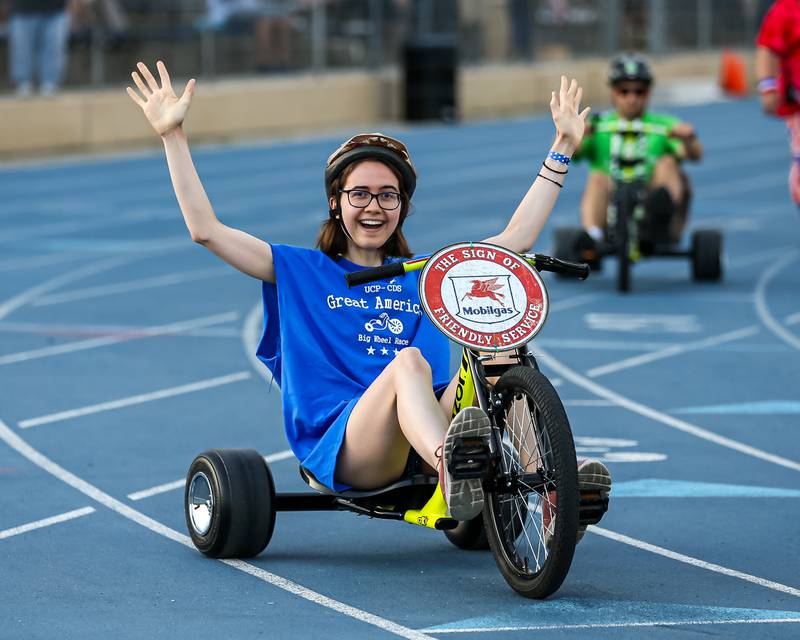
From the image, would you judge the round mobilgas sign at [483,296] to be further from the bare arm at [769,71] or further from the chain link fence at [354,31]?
the chain link fence at [354,31]

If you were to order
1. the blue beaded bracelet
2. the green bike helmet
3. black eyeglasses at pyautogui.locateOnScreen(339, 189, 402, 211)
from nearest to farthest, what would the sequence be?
black eyeglasses at pyautogui.locateOnScreen(339, 189, 402, 211)
the blue beaded bracelet
the green bike helmet

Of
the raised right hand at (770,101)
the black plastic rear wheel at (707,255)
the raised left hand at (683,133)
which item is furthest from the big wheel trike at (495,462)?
the black plastic rear wheel at (707,255)

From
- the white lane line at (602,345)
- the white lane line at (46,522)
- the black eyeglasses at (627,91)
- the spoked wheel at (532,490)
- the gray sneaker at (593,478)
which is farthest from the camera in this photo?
the black eyeglasses at (627,91)

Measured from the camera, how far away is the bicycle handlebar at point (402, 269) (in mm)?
5816

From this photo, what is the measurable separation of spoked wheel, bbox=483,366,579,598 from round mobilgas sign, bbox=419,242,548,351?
0.15 metres

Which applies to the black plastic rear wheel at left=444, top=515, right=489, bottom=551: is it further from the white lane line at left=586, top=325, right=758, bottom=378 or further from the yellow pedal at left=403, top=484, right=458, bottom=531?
the white lane line at left=586, top=325, right=758, bottom=378

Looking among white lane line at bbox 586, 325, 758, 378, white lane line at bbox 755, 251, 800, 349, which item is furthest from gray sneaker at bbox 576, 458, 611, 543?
white lane line at bbox 755, 251, 800, 349

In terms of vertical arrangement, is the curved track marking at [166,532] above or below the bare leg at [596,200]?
below

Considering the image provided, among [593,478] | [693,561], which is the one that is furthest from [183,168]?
[693,561]

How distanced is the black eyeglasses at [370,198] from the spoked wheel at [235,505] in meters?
0.92

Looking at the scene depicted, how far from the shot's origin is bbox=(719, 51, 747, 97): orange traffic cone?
1586 inches

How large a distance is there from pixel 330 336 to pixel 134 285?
26.5ft

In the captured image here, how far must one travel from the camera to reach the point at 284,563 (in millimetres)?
6340

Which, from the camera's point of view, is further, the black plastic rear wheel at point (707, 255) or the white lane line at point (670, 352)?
the black plastic rear wheel at point (707, 255)
